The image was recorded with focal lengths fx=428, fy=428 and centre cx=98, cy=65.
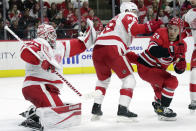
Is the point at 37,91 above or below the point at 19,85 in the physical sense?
above

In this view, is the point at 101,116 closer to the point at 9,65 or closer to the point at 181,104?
the point at 181,104

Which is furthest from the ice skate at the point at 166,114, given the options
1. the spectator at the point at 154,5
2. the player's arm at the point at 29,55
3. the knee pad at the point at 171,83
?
the spectator at the point at 154,5

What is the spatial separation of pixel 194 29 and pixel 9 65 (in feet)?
15.8

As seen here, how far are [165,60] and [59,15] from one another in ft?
18.2

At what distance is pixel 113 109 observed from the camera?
4598 millimetres

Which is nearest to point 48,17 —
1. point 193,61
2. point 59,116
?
point 193,61

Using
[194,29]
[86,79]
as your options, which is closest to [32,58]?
[194,29]

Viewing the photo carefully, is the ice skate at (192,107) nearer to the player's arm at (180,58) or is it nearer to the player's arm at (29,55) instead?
the player's arm at (180,58)

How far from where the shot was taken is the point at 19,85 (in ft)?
23.1

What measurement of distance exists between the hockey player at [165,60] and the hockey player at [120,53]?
0.75ft

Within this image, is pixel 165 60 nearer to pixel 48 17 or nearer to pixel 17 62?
pixel 17 62

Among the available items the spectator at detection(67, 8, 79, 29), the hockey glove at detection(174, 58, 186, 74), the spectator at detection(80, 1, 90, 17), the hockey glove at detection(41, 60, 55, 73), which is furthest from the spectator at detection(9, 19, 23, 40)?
the hockey glove at detection(41, 60, 55, 73)

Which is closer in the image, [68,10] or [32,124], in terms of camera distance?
[32,124]

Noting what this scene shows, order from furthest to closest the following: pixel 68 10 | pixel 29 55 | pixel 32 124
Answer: pixel 68 10 → pixel 32 124 → pixel 29 55
